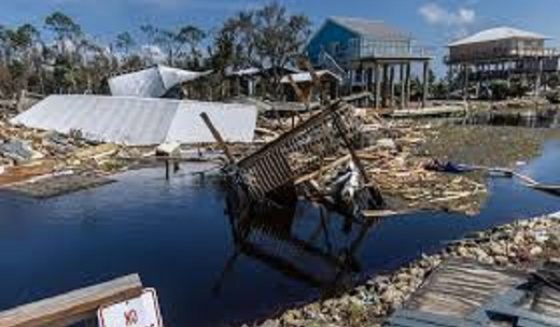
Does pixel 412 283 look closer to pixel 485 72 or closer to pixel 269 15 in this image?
pixel 269 15

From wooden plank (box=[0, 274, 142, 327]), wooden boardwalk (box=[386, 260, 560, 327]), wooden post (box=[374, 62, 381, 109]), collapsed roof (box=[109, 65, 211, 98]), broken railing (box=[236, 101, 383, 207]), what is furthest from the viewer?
wooden post (box=[374, 62, 381, 109])

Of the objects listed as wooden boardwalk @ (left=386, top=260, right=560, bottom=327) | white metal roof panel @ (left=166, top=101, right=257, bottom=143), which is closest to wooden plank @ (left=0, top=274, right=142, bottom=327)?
wooden boardwalk @ (left=386, top=260, right=560, bottom=327)

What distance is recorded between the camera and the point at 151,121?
115 feet

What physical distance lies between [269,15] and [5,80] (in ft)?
86.8

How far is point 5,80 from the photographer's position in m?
57.8

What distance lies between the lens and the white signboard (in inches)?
121

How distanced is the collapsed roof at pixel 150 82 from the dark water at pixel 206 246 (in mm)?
25198

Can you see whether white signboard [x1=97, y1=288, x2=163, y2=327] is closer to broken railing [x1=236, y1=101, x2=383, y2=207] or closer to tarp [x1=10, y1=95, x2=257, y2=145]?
broken railing [x1=236, y1=101, x2=383, y2=207]

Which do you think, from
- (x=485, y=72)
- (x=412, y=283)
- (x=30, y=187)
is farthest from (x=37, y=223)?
(x=485, y=72)

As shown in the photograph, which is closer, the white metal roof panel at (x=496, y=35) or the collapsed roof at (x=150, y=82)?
the collapsed roof at (x=150, y=82)

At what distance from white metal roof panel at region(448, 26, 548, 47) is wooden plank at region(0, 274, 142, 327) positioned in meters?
77.3

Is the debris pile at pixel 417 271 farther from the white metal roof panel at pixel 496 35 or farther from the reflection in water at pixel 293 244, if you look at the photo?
the white metal roof panel at pixel 496 35

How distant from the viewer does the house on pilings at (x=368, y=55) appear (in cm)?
5459

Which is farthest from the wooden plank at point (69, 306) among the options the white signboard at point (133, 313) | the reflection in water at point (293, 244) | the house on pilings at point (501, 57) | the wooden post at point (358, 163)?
the house on pilings at point (501, 57)
